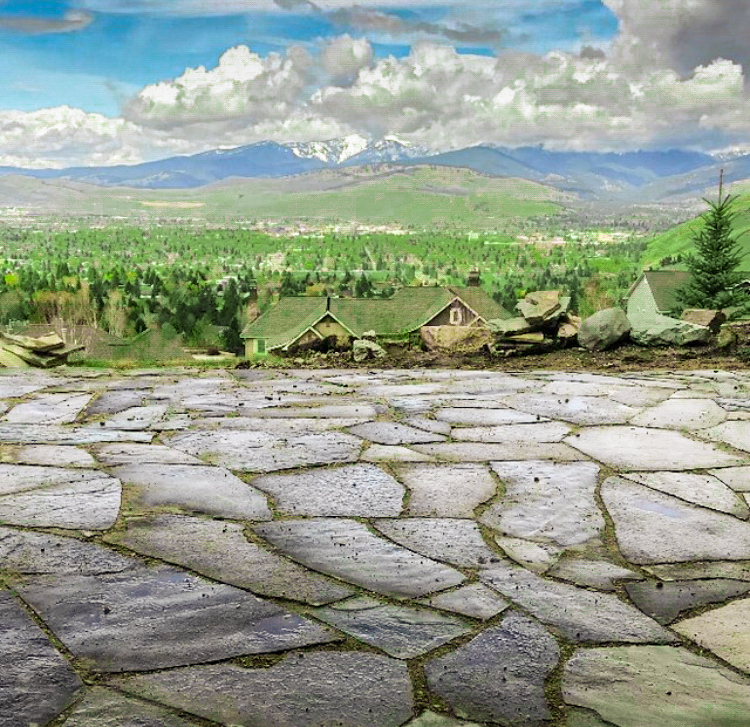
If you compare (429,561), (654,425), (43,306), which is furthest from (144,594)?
(43,306)

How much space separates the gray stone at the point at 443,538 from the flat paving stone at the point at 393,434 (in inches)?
62.0

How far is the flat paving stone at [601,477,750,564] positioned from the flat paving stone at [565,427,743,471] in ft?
1.80

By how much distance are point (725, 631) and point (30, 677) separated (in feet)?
7.22

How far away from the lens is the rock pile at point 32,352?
9750 mm

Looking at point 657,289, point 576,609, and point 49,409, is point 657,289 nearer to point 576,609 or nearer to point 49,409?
point 49,409

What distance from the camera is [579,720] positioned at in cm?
229

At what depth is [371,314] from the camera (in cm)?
2423

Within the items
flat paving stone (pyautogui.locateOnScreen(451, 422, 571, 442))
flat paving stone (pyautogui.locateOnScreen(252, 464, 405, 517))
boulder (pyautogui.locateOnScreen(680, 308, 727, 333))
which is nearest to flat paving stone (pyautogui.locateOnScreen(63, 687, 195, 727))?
flat paving stone (pyautogui.locateOnScreen(252, 464, 405, 517))

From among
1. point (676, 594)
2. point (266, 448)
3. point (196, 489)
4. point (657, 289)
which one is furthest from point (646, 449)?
point (657, 289)

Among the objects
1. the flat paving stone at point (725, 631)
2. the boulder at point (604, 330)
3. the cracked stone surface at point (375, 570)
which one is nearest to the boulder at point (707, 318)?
the boulder at point (604, 330)

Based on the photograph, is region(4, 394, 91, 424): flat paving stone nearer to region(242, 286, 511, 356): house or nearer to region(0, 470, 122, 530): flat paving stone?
region(0, 470, 122, 530): flat paving stone

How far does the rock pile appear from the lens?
975 centimetres

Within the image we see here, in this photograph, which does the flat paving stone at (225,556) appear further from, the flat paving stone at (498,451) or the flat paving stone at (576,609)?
the flat paving stone at (498,451)

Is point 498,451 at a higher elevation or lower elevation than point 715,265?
lower
